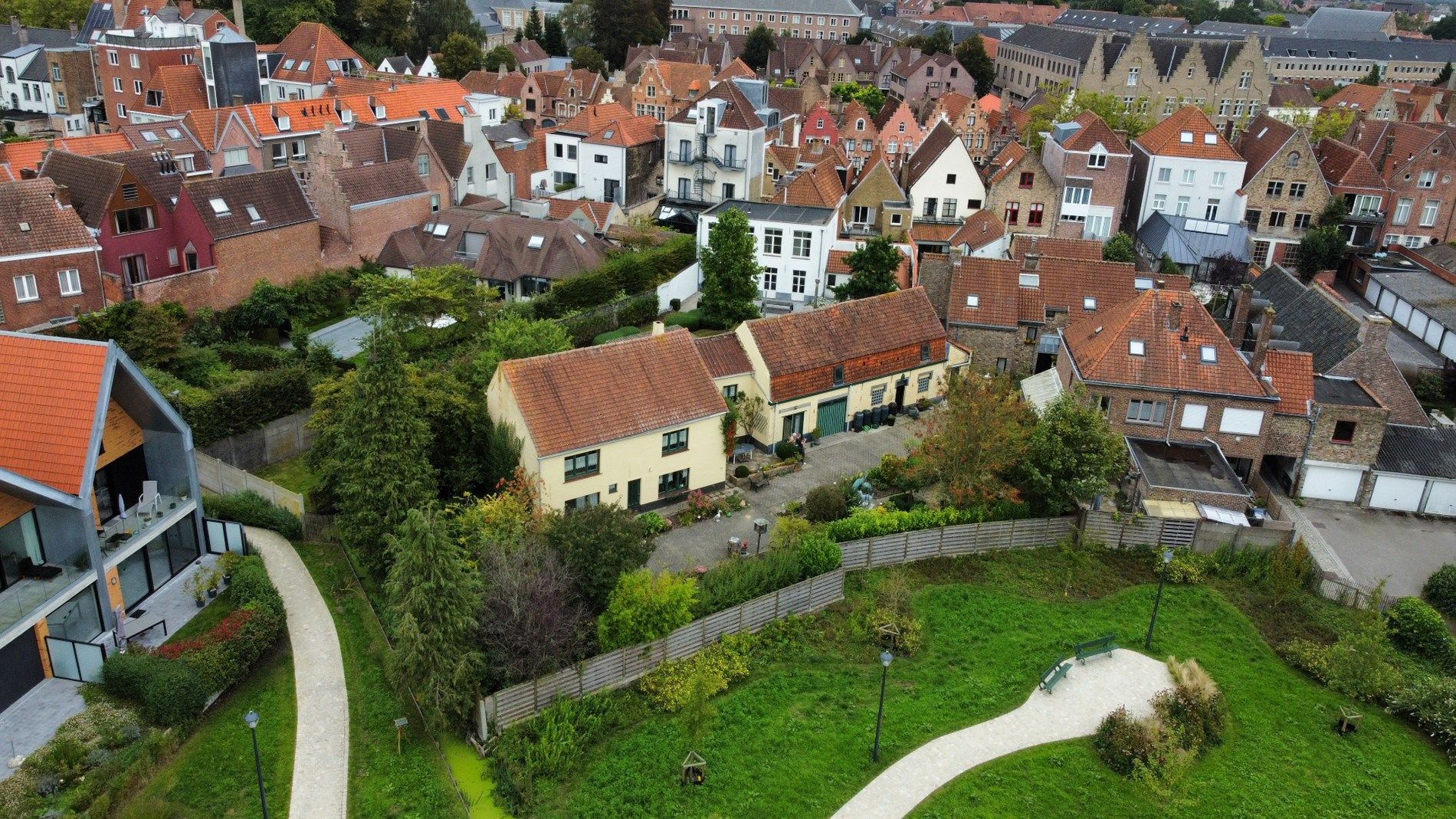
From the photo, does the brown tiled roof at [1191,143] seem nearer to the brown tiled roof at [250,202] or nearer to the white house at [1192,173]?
the white house at [1192,173]

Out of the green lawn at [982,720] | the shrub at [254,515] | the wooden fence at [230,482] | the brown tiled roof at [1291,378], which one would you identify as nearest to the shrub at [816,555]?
the green lawn at [982,720]

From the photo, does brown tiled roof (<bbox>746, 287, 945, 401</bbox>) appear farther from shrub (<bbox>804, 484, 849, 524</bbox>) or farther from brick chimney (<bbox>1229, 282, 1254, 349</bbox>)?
brick chimney (<bbox>1229, 282, 1254, 349</bbox>)

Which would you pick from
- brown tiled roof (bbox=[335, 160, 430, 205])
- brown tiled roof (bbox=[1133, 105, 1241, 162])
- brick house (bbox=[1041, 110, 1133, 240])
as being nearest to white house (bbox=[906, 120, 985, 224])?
brick house (bbox=[1041, 110, 1133, 240])

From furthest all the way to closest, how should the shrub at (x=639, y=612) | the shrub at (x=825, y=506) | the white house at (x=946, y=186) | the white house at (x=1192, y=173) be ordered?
1. the white house at (x=1192, y=173)
2. the white house at (x=946, y=186)
3. the shrub at (x=825, y=506)
4. the shrub at (x=639, y=612)

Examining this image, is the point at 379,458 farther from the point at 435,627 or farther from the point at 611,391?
the point at 611,391

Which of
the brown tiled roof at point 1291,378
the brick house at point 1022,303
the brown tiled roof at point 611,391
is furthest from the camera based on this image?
the brick house at point 1022,303

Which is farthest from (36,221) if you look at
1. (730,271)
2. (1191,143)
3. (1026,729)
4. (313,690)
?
(1191,143)
